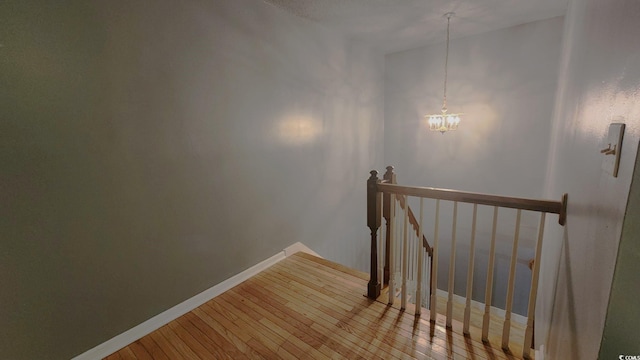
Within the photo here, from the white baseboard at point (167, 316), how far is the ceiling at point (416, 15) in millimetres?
2597

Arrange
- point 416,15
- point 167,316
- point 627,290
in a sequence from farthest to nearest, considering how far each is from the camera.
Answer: point 416,15 → point 167,316 → point 627,290

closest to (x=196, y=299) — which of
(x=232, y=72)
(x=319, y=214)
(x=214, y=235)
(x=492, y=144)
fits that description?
(x=214, y=235)

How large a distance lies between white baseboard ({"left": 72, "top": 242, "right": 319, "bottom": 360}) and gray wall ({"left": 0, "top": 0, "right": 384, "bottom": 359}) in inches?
1.9

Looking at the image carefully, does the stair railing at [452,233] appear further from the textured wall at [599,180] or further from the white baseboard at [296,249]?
the white baseboard at [296,249]

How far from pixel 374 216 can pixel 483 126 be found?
2.89 meters

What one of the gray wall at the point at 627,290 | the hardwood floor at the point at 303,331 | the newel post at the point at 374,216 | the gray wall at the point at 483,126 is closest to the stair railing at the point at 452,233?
the newel post at the point at 374,216

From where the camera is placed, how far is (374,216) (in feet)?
6.38

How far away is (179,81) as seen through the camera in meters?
1.87

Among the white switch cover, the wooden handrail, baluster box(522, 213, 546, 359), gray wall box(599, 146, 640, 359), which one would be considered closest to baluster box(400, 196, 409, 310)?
the wooden handrail

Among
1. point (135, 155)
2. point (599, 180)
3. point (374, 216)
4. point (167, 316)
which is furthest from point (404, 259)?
point (135, 155)

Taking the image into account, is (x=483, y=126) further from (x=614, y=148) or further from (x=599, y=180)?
(x=614, y=148)

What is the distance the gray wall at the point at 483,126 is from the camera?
3.35 m

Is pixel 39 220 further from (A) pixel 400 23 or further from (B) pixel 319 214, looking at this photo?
(A) pixel 400 23

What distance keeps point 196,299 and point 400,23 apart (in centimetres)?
364
